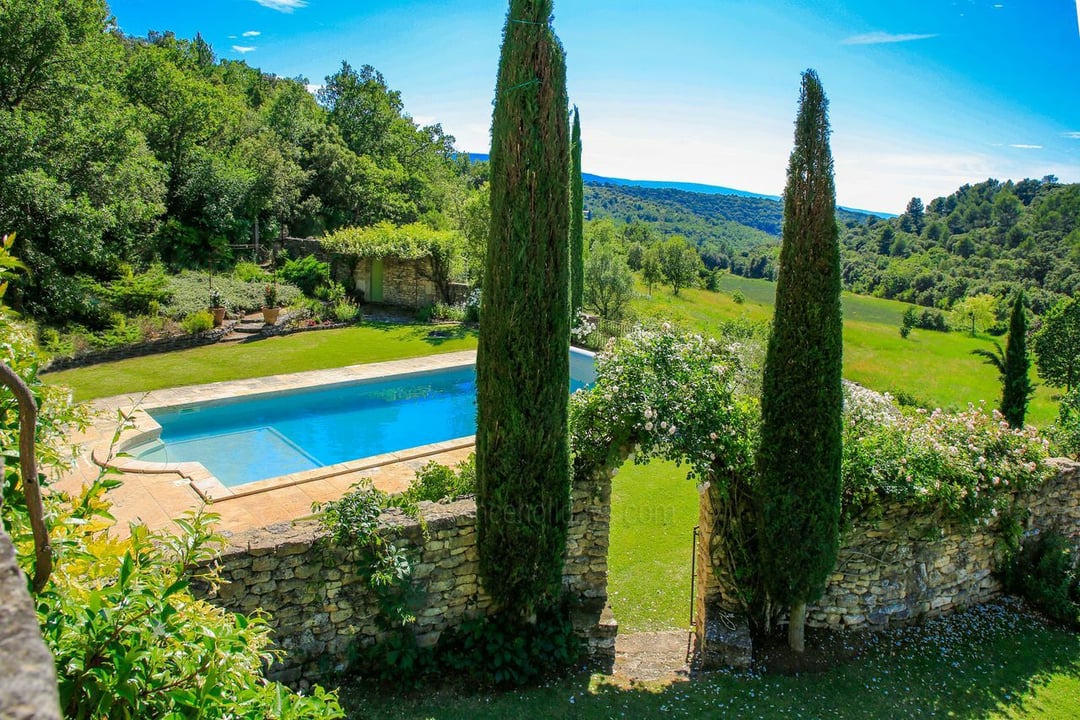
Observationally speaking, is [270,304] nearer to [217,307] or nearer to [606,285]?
[217,307]

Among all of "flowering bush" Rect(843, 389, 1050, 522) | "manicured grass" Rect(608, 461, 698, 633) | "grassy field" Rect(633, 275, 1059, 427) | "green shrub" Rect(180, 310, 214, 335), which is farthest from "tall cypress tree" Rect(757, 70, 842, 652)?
"green shrub" Rect(180, 310, 214, 335)

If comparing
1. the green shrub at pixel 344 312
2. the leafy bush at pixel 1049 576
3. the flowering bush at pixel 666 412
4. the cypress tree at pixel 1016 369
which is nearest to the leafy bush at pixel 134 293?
the green shrub at pixel 344 312

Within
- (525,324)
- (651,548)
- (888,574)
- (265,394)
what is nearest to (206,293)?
(265,394)

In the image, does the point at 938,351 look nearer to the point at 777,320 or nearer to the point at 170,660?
the point at 777,320

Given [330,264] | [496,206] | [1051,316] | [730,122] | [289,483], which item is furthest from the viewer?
[330,264]

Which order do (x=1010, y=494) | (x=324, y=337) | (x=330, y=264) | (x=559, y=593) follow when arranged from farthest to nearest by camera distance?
(x=330, y=264)
(x=324, y=337)
(x=1010, y=494)
(x=559, y=593)

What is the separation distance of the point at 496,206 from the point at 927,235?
137 ft

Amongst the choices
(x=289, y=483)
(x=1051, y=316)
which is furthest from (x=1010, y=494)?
(x=1051, y=316)

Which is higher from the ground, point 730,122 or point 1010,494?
point 730,122

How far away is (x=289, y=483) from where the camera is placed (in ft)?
30.8

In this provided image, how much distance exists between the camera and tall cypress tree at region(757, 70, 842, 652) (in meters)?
6.23

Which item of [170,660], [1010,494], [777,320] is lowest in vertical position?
[1010,494]

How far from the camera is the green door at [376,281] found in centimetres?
2438

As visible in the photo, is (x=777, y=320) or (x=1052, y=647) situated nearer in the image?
(x=777, y=320)
